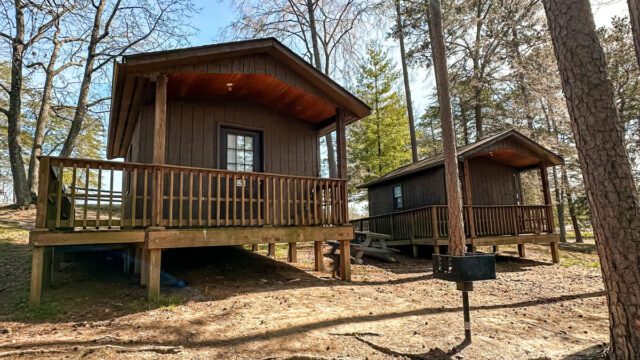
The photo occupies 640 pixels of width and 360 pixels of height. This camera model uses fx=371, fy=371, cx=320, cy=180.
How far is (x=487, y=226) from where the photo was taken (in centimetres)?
1247

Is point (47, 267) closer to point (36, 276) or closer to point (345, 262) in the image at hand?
point (36, 276)

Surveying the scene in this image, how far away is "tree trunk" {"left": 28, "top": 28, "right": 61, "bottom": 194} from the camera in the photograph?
1520 cm

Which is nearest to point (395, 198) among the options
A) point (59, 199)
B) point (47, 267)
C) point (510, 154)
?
point (510, 154)

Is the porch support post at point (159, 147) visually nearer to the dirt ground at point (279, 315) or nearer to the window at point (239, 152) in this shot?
the dirt ground at point (279, 315)

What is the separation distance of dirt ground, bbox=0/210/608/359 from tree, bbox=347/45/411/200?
566 inches

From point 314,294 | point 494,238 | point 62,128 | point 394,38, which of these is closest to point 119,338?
point 314,294

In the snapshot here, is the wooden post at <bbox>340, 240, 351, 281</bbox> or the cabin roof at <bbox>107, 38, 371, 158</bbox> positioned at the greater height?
the cabin roof at <bbox>107, 38, 371, 158</bbox>

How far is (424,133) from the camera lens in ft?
95.1

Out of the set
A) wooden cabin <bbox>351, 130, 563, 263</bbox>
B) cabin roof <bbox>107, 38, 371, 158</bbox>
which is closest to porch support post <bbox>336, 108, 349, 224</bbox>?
cabin roof <bbox>107, 38, 371, 158</bbox>

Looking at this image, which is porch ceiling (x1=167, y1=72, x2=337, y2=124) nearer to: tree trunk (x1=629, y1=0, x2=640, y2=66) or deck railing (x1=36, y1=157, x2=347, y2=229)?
deck railing (x1=36, y1=157, x2=347, y2=229)

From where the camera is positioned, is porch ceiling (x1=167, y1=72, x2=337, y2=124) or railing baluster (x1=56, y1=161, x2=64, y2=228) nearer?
railing baluster (x1=56, y1=161, x2=64, y2=228)

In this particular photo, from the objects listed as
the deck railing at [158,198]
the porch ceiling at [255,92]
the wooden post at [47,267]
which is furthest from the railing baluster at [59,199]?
the porch ceiling at [255,92]

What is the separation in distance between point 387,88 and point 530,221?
43.9ft

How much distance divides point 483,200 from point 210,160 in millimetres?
10759
